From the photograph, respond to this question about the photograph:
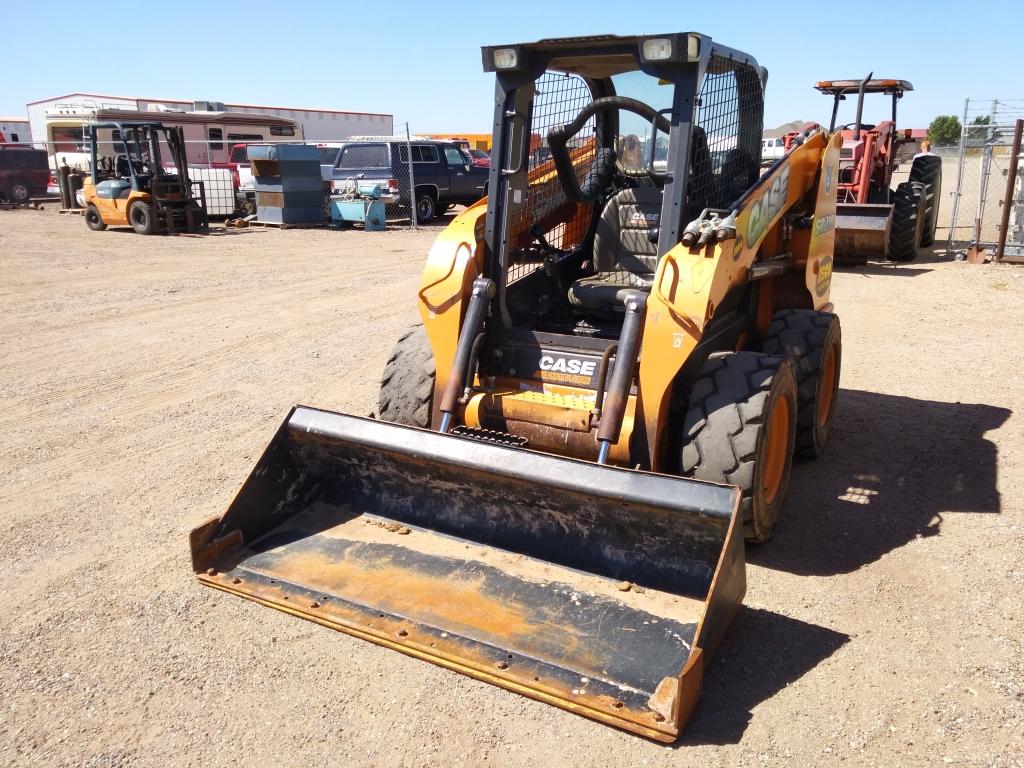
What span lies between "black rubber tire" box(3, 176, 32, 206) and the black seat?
80.2ft

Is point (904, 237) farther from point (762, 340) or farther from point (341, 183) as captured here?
point (341, 183)

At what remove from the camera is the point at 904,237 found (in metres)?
13.1

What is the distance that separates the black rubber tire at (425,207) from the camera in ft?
66.2

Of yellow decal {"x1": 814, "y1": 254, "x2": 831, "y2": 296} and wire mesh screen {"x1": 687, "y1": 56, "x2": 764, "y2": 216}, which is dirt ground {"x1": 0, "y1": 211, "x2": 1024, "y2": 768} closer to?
yellow decal {"x1": 814, "y1": 254, "x2": 831, "y2": 296}

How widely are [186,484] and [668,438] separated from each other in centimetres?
274

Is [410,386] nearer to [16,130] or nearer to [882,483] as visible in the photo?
[882,483]

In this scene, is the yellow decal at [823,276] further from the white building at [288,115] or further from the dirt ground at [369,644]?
the white building at [288,115]

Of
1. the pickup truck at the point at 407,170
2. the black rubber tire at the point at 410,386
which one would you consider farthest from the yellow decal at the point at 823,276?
the pickup truck at the point at 407,170

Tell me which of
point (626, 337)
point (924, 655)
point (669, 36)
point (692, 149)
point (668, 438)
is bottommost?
→ point (924, 655)

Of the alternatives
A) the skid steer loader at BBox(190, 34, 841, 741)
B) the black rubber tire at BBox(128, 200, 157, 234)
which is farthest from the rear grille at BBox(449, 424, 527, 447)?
the black rubber tire at BBox(128, 200, 157, 234)

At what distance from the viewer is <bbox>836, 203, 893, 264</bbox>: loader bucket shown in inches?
483

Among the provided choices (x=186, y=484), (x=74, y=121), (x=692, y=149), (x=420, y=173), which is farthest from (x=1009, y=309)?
(x=74, y=121)

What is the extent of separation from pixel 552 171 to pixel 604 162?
1.49 feet

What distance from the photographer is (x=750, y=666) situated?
10.6ft
